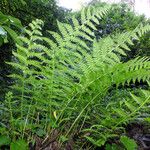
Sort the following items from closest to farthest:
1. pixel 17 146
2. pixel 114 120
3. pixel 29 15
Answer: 1. pixel 17 146
2. pixel 114 120
3. pixel 29 15

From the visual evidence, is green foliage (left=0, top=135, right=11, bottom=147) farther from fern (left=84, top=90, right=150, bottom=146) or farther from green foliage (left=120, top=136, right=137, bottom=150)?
green foliage (left=120, top=136, right=137, bottom=150)

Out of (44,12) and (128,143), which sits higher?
(44,12)

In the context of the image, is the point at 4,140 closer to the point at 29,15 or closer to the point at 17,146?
the point at 17,146

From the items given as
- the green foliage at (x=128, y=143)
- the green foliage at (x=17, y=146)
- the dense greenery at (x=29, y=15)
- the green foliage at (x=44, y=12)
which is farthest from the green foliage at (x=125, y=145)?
the green foliage at (x=44, y=12)

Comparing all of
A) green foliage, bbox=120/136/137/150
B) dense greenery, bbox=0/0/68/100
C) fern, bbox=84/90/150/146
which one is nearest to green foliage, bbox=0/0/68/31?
dense greenery, bbox=0/0/68/100

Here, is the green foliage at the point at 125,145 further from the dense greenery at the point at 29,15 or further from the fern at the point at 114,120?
the dense greenery at the point at 29,15

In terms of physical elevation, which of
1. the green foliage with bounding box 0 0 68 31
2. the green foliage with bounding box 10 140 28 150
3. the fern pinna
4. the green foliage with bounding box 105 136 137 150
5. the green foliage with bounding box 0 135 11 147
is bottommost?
the green foliage with bounding box 0 135 11 147

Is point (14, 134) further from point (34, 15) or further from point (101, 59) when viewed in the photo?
point (34, 15)

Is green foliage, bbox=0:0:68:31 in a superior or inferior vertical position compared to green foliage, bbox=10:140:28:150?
superior

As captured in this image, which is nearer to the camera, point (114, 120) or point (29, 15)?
point (114, 120)

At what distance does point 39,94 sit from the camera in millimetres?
1574

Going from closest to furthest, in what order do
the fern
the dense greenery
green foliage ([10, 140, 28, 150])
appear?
green foliage ([10, 140, 28, 150]), the fern, the dense greenery

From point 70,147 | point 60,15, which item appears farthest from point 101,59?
point 60,15

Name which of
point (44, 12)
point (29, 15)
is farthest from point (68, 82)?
point (44, 12)
